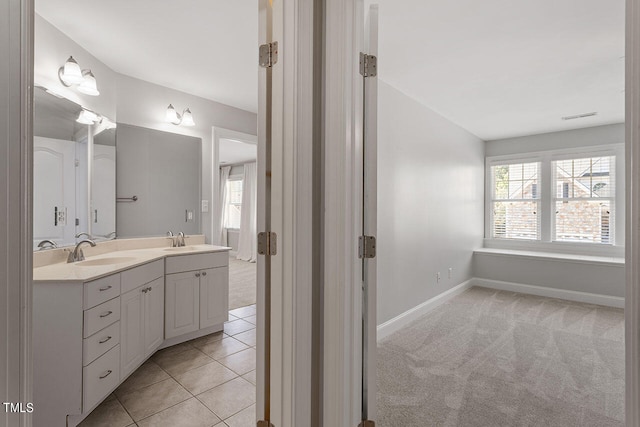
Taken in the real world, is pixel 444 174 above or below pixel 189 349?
above

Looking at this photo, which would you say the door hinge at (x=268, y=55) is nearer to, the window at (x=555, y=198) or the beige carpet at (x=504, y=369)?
the beige carpet at (x=504, y=369)

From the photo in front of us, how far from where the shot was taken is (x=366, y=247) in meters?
1.42

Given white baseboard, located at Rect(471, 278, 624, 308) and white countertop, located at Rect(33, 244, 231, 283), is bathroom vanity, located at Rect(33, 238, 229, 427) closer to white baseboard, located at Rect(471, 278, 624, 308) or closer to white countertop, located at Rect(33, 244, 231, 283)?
white countertop, located at Rect(33, 244, 231, 283)

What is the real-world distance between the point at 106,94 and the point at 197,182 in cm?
118

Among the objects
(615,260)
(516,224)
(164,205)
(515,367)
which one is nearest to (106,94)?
(164,205)

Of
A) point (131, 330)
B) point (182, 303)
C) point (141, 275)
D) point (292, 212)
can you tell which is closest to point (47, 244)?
point (141, 275)

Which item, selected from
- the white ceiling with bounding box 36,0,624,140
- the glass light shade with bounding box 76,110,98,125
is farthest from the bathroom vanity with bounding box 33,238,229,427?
the white ceiling with bounding box 36,0,624,140

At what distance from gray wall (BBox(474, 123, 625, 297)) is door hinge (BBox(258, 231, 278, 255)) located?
4.85m

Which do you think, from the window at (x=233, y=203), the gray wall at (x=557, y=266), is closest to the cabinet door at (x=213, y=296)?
the gray wall at (x=557, y=266)

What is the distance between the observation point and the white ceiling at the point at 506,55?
210 cm

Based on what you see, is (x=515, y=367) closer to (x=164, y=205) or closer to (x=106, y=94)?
(x=164, y=205)

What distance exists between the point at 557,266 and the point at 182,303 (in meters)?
5.11

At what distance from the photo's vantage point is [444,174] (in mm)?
4285

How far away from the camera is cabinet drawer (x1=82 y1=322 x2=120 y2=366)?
5.85 feet
